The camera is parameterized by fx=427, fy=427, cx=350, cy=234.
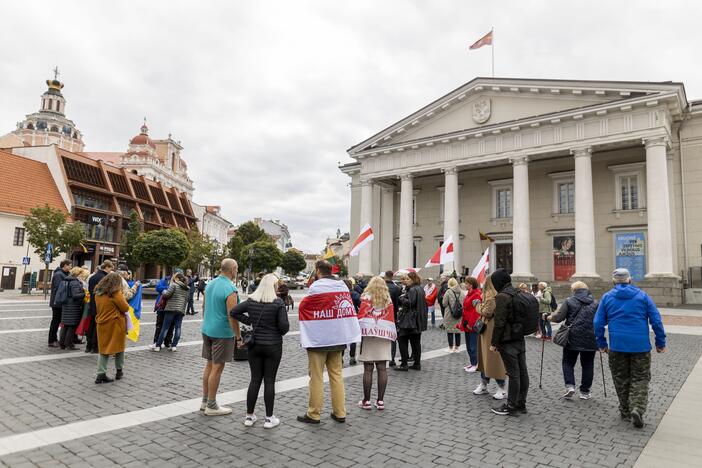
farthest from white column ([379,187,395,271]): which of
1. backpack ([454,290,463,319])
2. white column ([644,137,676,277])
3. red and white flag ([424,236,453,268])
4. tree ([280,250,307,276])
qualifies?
tree ([280,250,307,276])

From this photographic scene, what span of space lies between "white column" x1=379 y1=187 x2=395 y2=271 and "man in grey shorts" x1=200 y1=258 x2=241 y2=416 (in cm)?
3055

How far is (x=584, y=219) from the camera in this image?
25172mm

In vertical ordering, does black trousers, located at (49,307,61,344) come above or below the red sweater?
below

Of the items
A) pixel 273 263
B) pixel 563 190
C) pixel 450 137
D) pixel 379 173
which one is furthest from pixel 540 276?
pixel 273 263

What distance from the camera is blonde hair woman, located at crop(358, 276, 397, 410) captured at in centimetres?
600

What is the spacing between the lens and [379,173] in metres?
34.7

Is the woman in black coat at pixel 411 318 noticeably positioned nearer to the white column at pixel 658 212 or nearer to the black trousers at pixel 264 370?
the black trousers at pixel 264 370

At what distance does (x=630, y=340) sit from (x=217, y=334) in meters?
5.39

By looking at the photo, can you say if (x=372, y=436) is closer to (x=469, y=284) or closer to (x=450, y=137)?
(x=469, y=284)

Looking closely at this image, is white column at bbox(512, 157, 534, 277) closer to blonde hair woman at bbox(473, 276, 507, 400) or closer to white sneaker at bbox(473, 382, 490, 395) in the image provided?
white sneaker at bbox(473, 382, 490, 395)

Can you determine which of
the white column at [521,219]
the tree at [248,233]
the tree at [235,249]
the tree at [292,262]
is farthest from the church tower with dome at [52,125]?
the white column at [521,219]

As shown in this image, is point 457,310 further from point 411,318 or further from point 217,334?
point 217,334

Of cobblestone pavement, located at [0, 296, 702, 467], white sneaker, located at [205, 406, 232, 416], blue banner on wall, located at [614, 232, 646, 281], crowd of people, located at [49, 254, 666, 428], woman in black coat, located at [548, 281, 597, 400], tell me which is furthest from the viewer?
blue banner on wall, located at [614, 232, 646, 281]

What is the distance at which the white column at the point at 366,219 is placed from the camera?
112 ft
